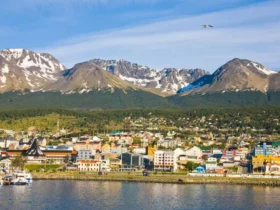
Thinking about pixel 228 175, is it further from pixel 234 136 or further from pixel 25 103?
pixel 25 103

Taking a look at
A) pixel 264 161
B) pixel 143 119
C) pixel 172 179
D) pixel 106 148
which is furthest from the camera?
pixel 143 119

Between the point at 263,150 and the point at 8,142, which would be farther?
the point at 8,142

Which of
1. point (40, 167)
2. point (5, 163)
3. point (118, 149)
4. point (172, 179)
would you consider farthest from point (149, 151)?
point (172, 179)

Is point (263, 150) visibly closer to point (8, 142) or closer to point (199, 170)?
point (199, 170)

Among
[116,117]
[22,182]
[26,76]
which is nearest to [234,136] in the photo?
[116,117]

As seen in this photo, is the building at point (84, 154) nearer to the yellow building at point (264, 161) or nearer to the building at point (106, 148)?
the building at point (106, 148)

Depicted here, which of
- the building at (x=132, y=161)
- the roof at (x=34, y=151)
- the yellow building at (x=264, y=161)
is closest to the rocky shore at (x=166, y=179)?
the yellow building at (x=264, y=161)
